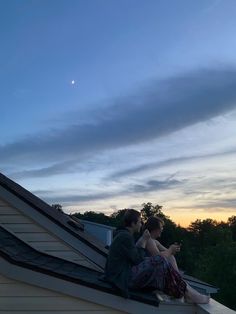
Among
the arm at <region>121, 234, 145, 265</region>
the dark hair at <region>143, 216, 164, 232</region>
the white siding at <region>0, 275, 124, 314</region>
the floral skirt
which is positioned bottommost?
the white siding at <region>0, 275, 124, 314</region>

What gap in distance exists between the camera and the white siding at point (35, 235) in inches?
293

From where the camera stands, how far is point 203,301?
5004 mm

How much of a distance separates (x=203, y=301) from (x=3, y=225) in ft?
11.4

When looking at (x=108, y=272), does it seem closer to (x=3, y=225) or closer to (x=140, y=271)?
(x=140, y=271)

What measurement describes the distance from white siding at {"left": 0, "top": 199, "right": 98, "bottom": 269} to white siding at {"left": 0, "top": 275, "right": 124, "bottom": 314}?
2368mm

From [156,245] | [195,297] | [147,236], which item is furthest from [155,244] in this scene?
[195,297]

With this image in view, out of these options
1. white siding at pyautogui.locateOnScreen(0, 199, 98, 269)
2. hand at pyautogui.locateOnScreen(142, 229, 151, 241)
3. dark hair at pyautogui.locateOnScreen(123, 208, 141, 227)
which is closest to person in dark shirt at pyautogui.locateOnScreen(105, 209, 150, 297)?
dark hair at pyautogui.locateOnScreen(123, 208, 141, 227)

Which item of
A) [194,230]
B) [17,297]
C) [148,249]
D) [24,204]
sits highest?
[194,230]

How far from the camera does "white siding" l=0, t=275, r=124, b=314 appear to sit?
16.2 ft

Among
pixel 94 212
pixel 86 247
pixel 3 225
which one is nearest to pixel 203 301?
pixel 86 247

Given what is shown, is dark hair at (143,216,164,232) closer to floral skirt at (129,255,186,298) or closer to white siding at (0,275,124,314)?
floral skirt at (129,255,186,298)

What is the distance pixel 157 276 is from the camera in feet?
17.6

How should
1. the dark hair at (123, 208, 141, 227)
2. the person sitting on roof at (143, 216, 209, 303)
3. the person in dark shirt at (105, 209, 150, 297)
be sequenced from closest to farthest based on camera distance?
1. the person in dark shirt at (105, 209, 150, 297)
2. the dark hair at (123, 208, 141, 227)
3. the person sitting on roof at (143, 216, 209, 303)

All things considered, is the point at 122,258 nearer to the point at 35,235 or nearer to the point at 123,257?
the point at 123,257
